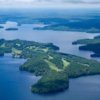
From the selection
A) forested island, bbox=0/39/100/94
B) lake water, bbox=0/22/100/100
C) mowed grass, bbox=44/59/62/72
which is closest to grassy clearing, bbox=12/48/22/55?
forested island, bbox=0/39/100/94

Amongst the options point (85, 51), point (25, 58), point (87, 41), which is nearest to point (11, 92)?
point (25, 58)

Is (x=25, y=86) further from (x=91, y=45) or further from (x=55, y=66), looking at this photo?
(x=91, y=45)

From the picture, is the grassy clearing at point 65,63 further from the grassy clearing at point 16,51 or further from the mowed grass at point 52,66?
the grassy clearing at point 16,51

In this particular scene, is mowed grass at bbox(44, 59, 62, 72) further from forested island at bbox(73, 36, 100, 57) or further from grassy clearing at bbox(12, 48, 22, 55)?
forested island at bbox(73, 36, 100, 57)

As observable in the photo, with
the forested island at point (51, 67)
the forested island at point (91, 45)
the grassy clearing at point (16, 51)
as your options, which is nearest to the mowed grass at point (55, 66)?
the forested island at point (51, 67)

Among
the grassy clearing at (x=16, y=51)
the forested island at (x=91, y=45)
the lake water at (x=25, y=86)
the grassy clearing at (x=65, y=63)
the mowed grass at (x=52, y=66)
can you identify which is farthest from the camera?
the forested island at (x=91, y=45)

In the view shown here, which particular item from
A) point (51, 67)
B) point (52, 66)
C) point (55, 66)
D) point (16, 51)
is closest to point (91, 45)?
point (16, 51)

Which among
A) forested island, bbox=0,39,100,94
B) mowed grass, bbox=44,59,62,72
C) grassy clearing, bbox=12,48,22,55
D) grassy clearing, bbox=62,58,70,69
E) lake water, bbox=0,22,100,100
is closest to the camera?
lake water, bbox=0,22,100,100

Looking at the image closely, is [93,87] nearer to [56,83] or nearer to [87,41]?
[56,83]
